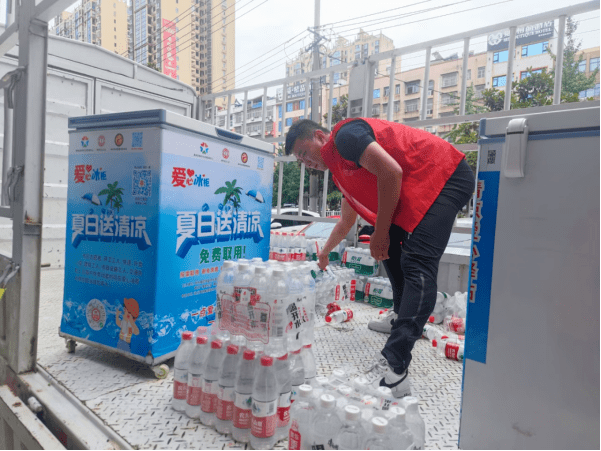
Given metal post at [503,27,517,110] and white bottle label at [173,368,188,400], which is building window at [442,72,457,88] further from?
white bottle label at [173,368,188,400]

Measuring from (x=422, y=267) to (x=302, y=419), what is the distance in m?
0.95

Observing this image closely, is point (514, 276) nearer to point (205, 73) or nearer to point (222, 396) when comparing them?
point (222, 396)

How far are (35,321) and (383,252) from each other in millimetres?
1822

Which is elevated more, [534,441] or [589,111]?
[589,111]

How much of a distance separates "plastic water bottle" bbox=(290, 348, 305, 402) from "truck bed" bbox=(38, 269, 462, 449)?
236mm

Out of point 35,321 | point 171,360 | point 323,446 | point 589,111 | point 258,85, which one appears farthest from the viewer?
point 258,85

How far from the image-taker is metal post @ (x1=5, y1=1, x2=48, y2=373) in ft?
6.13


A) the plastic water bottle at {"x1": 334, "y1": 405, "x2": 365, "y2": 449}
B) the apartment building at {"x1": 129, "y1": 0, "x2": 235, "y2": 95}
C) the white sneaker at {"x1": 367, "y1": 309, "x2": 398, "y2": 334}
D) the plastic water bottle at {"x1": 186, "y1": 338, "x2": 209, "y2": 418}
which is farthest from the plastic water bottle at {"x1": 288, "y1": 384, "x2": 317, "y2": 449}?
the apartment building at {"x1": 129, "y1": 0, "x2": 235, "y2": 95}

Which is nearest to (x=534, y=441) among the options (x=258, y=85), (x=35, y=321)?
(x=35, y=321)

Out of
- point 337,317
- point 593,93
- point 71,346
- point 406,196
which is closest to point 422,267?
point 406,196

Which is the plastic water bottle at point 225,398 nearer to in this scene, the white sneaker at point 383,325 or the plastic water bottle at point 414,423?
the plastic water bottle at point 414,423

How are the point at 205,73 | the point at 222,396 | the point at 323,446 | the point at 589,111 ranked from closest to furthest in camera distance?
the point at 589,111 → the point at 323,446 → the point at 222,396 → the point at 205,73

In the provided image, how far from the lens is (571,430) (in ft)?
3.00

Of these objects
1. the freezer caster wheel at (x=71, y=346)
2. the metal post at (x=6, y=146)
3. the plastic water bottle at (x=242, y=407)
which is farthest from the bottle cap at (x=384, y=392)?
the metal post at (x=6, y=146)
